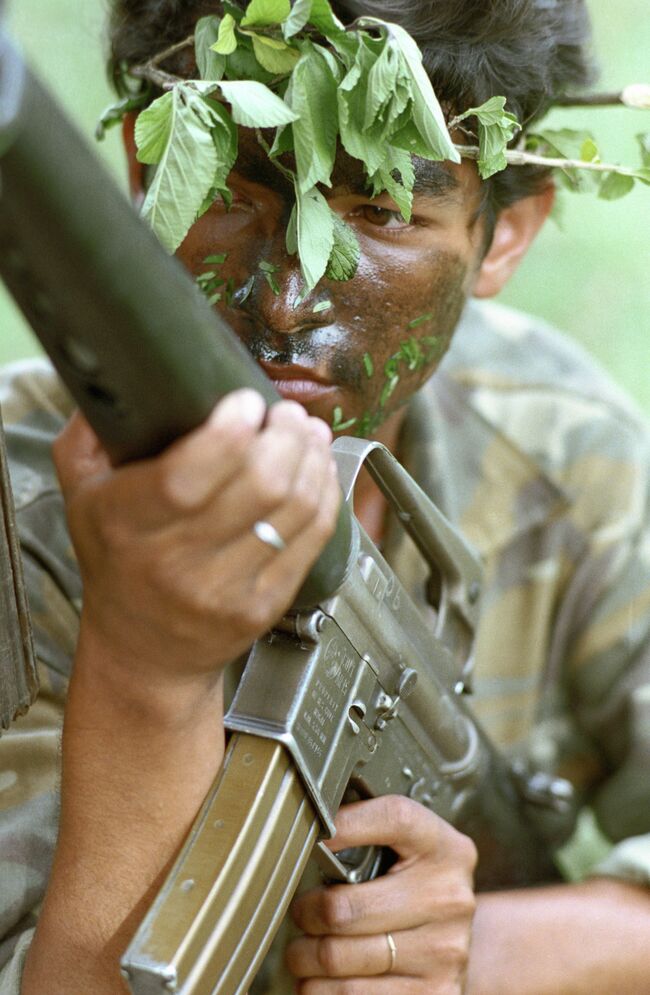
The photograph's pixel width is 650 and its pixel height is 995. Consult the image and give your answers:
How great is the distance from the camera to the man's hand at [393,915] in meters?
1.51

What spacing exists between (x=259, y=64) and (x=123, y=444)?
0.64 meters

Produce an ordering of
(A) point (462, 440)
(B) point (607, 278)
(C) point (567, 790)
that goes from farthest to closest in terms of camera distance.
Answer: (B) point (607, 278) → (A) point (462, 440) → (C) point (567, 790)

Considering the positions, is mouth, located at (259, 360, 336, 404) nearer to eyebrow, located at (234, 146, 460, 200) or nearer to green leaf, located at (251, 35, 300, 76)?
eyebrow, located at (234, 146, 460, 200)

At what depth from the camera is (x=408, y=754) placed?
1.58m

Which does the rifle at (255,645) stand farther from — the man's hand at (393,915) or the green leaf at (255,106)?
the green leaf at (255,106)

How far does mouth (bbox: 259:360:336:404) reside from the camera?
153 centimetres

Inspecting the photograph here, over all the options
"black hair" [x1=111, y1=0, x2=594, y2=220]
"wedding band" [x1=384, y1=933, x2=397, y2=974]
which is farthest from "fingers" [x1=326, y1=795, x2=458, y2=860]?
"black hair" [x1=111, y1=0, x2=594, y2=220]

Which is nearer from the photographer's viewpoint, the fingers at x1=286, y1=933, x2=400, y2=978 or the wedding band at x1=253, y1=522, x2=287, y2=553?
the wedding band at x1=253, y1=522, x2=287, y2=553

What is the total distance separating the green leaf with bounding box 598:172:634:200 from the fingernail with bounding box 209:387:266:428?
2.98ft

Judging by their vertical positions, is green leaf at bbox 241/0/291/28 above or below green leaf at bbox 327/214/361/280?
above

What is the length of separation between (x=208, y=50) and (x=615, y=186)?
644mm

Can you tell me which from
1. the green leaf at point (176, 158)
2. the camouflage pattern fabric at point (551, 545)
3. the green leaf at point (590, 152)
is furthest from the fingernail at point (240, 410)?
the camouflage pattern fabric at point (551, 545)

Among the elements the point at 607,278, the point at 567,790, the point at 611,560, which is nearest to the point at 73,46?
the point at 607,278

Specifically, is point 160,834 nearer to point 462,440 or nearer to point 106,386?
point 106,386
